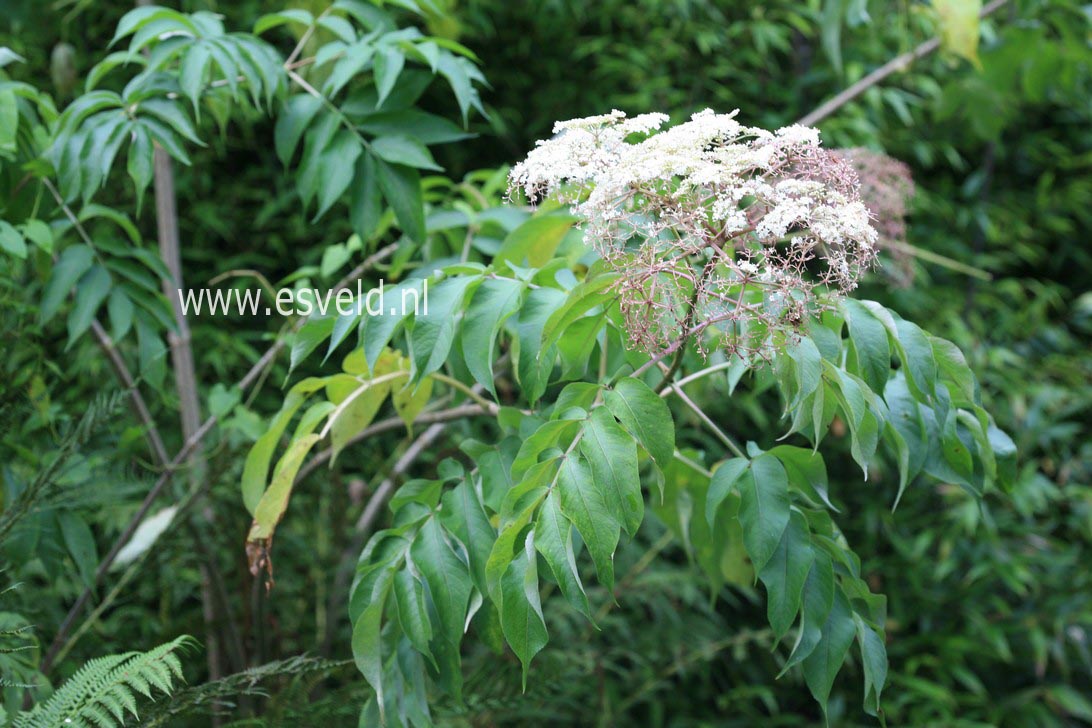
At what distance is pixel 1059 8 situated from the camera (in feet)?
6.44

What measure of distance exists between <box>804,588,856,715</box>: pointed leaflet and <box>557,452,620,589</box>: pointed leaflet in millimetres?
225

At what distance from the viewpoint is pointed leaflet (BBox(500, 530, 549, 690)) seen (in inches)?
29.3

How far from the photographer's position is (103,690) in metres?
0.80

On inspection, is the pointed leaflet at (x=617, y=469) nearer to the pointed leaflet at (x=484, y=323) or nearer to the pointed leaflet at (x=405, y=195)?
the pointed leaflet at (x=484, y=323)

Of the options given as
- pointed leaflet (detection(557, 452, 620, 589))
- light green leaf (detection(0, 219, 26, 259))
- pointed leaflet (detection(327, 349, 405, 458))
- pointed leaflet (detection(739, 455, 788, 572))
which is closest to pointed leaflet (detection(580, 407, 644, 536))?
pointed leaflet (detection(557, 452, 620, 589))

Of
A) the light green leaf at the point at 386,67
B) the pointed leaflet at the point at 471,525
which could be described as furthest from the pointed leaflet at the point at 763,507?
the light green leaf at the point at 386,67

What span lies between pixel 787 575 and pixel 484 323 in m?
0.32

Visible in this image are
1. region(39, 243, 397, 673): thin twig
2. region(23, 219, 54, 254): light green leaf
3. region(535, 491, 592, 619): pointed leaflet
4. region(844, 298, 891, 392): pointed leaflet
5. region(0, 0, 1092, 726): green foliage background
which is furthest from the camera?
region(0, 0, 1092, 726): green foliage background

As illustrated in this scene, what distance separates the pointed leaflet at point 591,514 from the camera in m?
0.73

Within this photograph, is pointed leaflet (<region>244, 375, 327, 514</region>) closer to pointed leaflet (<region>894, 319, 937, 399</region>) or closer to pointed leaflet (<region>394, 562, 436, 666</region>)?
pointed leaflet (<region>394, 562, 436, 666</region>)

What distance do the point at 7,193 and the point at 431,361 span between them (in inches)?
24.9

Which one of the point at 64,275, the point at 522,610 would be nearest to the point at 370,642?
the point at 522,610

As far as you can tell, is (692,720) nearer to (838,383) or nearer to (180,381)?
(180,381)

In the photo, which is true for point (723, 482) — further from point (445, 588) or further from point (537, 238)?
point (537, 238)
